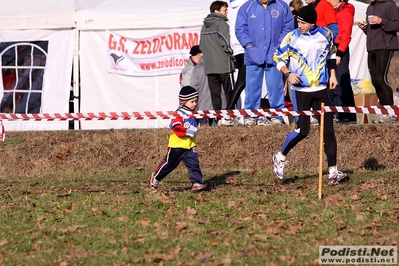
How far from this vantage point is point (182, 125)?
12086mm

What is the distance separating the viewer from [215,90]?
57.4 ft

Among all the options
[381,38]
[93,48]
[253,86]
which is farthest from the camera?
[93,48]

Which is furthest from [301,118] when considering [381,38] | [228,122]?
[228,122]

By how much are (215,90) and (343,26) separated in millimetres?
3095

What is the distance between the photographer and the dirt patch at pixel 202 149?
1590 centimetres

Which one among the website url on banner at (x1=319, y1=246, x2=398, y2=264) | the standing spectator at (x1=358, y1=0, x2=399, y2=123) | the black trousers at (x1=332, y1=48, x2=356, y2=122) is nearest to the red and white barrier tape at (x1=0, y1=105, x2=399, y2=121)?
the website url on banner at (x1=319, y1=246, x2=398, y2=264)

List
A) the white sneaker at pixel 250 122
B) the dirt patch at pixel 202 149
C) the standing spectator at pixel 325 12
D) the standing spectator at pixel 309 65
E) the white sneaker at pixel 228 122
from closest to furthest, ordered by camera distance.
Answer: the standing spectator at pixel 309 65, the standing spectator at pixel 325 12, the dirt patch at pixel 202 149, the white sneaker at pixel 250 122, the white sneaker at pixel 228 122

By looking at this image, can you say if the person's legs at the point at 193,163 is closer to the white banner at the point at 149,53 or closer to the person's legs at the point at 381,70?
the person's legs at the point at 381,70

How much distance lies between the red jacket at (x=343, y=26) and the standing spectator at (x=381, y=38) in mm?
298

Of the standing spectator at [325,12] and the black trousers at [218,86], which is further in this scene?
the black trousers at [218,86]

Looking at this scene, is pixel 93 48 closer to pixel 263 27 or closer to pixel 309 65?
pixel 263 27

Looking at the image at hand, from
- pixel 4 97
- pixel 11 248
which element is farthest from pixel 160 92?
pixel 11 248

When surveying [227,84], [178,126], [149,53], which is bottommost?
[178,126]

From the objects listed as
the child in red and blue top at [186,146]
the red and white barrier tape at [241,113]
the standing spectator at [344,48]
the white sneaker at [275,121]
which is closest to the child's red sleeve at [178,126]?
the child in red and blue top at [186,146]
